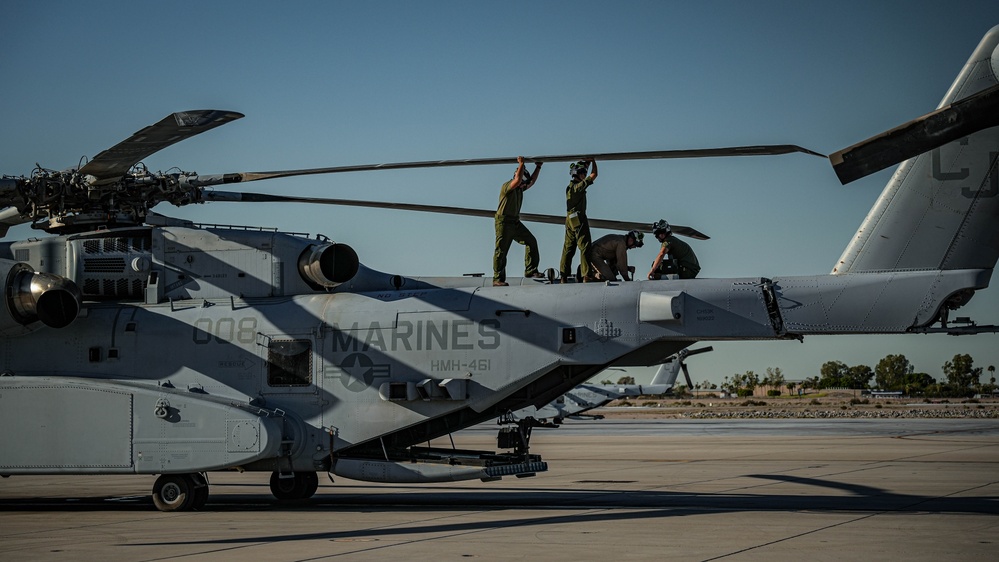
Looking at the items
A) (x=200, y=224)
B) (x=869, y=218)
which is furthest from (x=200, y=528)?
(x=869, y=218)

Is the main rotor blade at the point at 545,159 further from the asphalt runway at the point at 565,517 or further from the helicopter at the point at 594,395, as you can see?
the helicopter at the point at 594,395

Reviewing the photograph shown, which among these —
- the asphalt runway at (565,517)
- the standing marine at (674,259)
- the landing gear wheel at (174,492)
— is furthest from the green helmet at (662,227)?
the landing gear wheel at (174,492)

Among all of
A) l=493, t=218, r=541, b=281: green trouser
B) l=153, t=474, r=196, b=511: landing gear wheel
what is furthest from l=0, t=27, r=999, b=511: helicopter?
l=493, t=218, r=541, b=281: green trouser

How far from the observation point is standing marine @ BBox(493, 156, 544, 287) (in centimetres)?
1491

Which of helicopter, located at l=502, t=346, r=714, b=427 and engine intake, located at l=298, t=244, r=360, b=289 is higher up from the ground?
engine intake, located at l=298, t=244, r=360, b=289

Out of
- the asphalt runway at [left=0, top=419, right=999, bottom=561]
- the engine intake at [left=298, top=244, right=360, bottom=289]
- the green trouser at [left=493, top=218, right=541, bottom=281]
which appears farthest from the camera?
the engine intake at [left=298, top=244, right=360, bottom=289]

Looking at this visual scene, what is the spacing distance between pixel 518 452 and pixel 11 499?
10.2 metres

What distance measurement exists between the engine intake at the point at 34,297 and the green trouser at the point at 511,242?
6.59m

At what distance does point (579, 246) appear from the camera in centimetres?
1524

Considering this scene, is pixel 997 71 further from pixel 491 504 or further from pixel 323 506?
pixel 323 506

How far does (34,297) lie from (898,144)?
40.7 feet

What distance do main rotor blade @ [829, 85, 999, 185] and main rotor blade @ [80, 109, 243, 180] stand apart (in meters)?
6.71

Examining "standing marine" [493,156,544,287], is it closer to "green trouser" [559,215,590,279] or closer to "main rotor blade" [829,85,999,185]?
"green trouser" [559,215,590,279]

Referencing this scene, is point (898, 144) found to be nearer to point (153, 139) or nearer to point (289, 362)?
point (153, 139)
